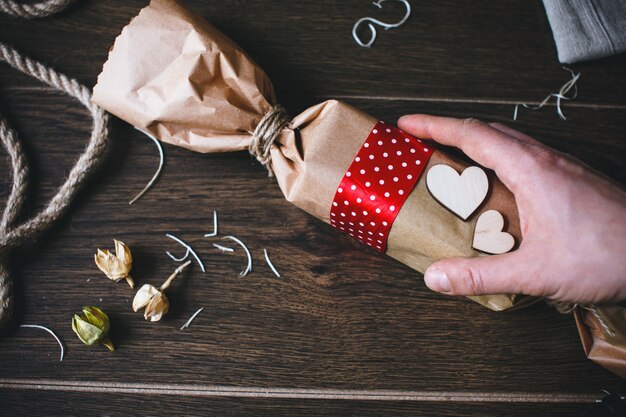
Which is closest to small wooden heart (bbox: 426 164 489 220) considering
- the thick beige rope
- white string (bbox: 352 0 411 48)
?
white string (bbox: 352 0 411 48)

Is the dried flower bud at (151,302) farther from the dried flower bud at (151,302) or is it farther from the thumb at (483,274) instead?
the thumb at (483,274)

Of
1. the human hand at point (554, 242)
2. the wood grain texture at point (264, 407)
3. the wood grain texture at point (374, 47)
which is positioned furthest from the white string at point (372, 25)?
the wood grain texture at point (264, 407)

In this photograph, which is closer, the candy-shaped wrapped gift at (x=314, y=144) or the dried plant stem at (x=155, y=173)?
the candy-shaped wrapped gift at (x=314, y=144)

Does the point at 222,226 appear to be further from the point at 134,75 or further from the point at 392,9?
the point at 392,9

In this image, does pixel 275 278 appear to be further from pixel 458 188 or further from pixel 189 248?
pixel 458 188

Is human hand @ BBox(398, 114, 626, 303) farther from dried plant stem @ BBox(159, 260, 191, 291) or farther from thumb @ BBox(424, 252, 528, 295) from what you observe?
dried plant stem @ BBox(159, 260, 191, 291)

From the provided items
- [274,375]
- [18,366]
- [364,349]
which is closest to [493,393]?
[364,349]

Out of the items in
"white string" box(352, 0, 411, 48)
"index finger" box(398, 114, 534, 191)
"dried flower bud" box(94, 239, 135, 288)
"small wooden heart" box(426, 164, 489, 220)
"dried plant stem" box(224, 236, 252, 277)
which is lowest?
"dried flower bud" box(94, 239, 135, 288)
